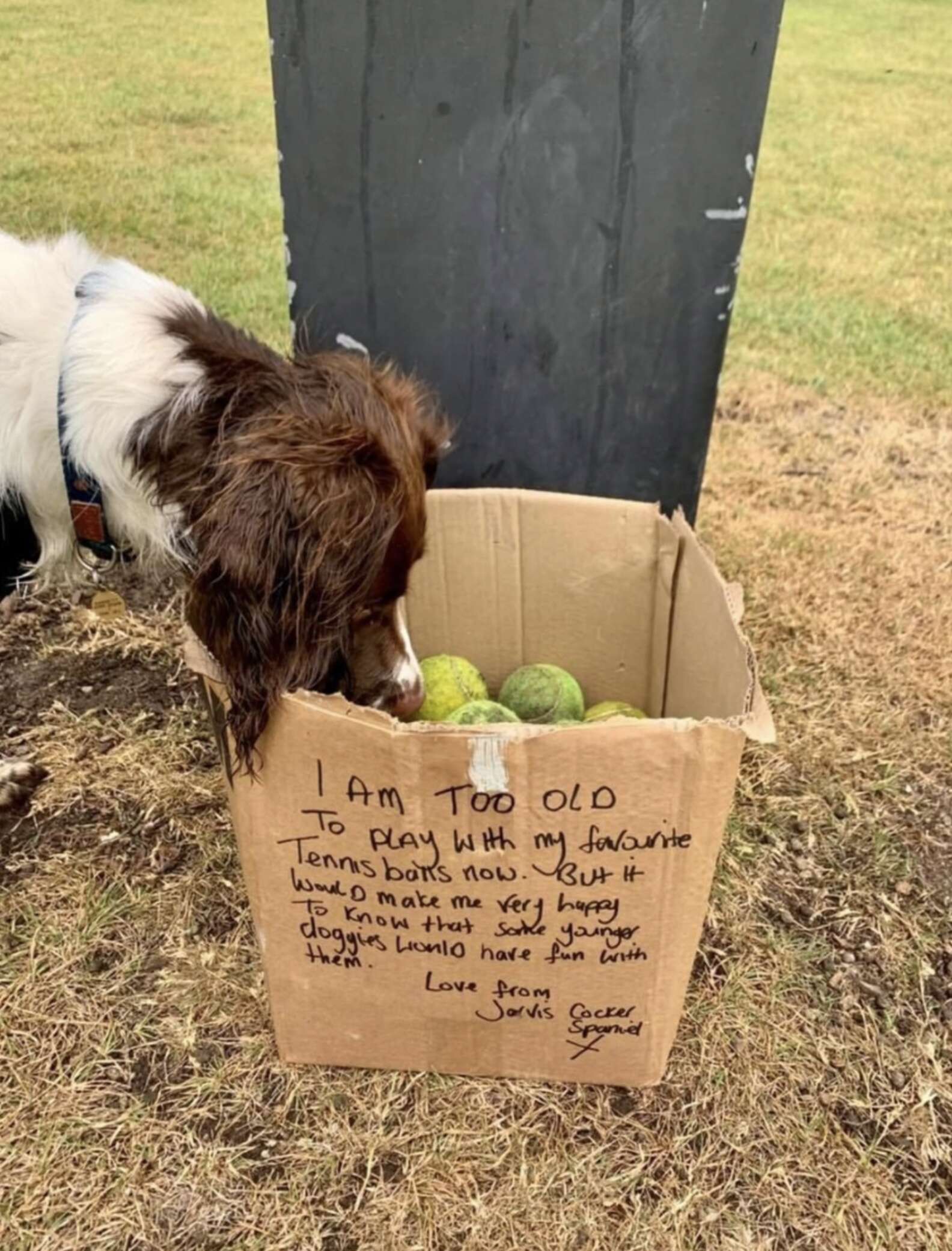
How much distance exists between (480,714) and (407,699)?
0.48ft

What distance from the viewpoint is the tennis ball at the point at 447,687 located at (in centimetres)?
225

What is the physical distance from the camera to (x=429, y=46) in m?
2.12

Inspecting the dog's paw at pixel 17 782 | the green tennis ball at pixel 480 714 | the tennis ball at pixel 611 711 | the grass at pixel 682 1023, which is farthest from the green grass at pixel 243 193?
the green tennis ball at pixel 480 714

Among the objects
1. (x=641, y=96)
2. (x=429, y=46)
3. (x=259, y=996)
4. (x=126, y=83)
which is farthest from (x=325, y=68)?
(x=126, y=83)

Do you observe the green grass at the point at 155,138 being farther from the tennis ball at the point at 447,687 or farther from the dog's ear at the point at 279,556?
the dog's ear at the point at 279,556

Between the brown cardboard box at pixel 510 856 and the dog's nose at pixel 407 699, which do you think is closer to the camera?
the brown cardboard box at pixel 510 856

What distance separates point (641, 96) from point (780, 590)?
1.71m

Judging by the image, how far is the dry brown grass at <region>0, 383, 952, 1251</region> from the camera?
184 cm

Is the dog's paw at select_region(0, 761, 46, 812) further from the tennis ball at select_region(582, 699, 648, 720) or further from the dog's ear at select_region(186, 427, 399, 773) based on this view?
the tennis ball at select_region(582, 699, 648, 720)

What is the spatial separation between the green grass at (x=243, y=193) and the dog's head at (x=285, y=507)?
2.80m

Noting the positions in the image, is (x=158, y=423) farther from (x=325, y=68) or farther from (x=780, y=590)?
(x=780, y=590)

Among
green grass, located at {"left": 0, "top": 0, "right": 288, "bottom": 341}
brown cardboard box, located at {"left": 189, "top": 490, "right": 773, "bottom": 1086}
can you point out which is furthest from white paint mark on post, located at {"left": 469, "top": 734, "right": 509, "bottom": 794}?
green grass, located at {"left": 0, "top": 0, "right": 288, "bottom": 341}

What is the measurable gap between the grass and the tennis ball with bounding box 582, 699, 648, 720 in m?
0.46

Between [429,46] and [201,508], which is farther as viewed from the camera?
[429,46]
